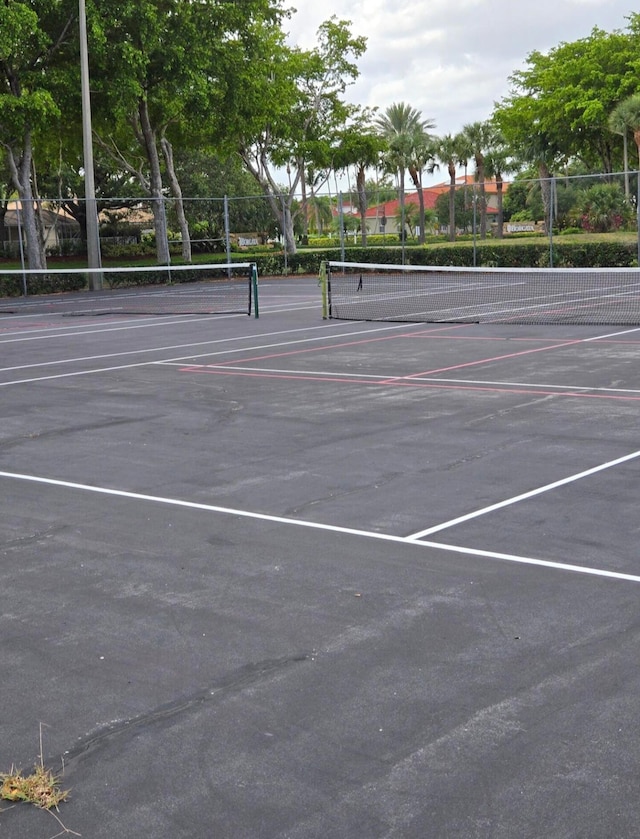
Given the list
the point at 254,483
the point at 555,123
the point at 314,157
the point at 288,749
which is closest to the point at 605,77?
the point at 555,123

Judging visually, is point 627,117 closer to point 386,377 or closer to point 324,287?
point 324,287

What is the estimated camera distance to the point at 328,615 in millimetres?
6070

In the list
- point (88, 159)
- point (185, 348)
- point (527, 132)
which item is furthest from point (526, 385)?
point (527, 132)

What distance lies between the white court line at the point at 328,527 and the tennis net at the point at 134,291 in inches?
666

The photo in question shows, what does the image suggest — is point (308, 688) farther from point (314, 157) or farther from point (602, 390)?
point (314, 157)

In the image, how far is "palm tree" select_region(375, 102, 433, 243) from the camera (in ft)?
300

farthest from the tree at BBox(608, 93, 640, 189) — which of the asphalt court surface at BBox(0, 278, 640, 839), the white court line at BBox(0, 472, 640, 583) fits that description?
the white court line at BBox(0, 472, 640, 583)

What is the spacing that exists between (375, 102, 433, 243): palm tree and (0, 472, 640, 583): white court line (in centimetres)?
8546

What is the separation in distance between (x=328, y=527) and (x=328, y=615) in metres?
1.80

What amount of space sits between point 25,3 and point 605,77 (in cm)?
3766

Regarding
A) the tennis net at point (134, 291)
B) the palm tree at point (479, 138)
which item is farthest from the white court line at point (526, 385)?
the palm tree at point (479, 138)

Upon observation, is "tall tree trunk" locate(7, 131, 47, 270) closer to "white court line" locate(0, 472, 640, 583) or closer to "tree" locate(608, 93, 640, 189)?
"tree" locate(608, 93, 640, 189)

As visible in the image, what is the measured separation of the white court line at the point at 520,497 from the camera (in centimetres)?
768

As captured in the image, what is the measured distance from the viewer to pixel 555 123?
67688mm
